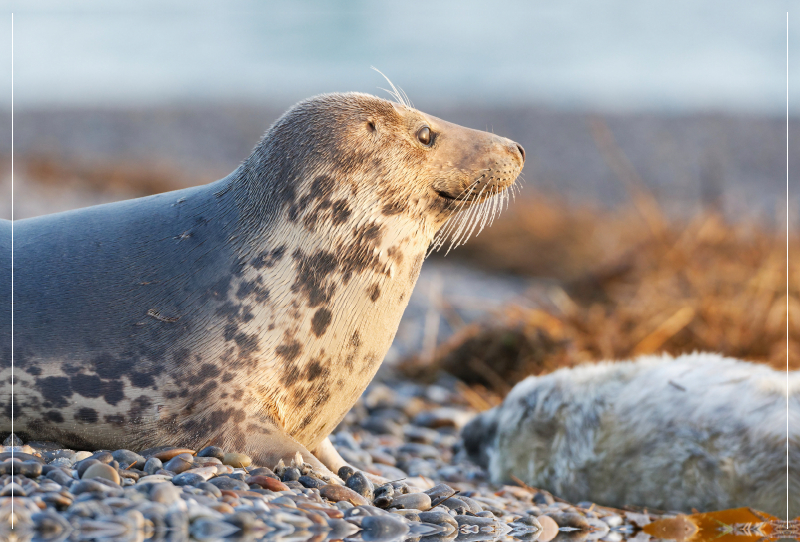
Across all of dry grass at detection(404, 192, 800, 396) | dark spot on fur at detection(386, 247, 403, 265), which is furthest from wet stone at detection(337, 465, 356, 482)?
dry grass at detection(404, 192, 800, 396)

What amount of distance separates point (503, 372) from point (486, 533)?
321 centimetres

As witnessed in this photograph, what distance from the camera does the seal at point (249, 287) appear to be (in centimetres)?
320

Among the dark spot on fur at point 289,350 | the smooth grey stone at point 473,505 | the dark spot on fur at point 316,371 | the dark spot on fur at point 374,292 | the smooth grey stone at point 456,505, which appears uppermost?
the dark spot on fur at point 374,292

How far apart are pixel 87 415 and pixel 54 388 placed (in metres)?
0.15

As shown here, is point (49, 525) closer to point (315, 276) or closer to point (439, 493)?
point (315, 276)

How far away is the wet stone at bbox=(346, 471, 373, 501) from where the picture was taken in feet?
10.9

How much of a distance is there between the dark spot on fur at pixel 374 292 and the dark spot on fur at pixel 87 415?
43.3 inches

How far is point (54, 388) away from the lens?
3.19 m

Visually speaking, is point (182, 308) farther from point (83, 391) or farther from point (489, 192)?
point (489, 192)

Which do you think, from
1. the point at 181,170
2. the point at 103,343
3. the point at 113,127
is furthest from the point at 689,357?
the point at 113,127

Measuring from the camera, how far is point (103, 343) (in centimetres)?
323

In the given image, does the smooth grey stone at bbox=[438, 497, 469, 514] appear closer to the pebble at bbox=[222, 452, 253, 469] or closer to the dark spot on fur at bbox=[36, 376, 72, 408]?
the pebble at bbox=[222, 452, 253, 469]

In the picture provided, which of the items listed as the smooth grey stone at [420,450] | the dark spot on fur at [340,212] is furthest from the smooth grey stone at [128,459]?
the smooth grey stone at [420,450]

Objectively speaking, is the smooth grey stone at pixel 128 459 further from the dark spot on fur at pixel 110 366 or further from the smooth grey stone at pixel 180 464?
the dark spot on fur at pixel 110 366
